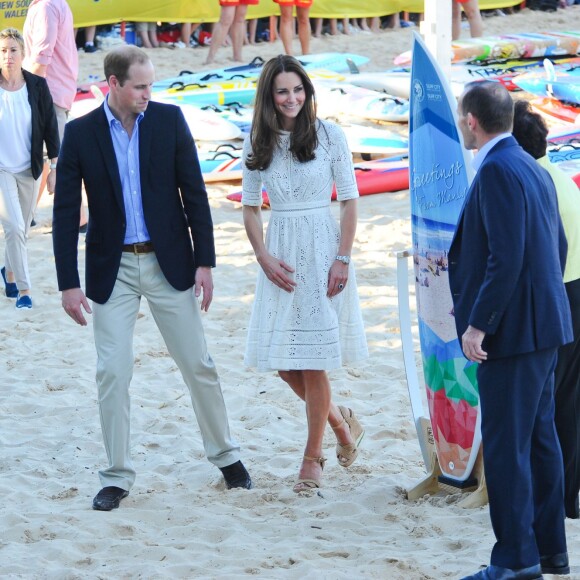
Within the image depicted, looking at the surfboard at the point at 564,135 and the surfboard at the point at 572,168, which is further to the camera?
the surfboard at the point at 564,135

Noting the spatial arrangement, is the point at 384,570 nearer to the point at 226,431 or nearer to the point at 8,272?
the point at 226,431

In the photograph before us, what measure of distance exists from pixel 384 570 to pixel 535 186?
1.34m

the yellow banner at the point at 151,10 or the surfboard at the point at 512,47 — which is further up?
the yellow banner at the point at 151,10

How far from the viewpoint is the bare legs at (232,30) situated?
1402 cm

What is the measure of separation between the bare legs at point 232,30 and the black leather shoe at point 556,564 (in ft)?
36.8

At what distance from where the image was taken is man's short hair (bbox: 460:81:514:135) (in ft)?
11.3

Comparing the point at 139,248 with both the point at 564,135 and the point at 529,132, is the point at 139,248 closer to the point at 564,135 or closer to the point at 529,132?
the point at 529,132

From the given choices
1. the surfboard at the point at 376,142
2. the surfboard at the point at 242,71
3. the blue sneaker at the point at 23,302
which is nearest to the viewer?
the blue sneaker at the point at 23,302

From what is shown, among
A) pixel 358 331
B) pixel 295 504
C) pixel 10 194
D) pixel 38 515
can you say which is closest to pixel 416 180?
pixel 358 331

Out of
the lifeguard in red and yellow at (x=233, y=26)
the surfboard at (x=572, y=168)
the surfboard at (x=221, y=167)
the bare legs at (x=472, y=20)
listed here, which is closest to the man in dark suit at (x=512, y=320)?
the surfboard at (x=572, y=168)

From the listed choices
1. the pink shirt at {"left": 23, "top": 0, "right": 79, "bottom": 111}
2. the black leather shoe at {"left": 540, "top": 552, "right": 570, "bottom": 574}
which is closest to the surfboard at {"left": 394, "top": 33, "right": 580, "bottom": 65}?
the pink shirt at {"left": 23, "top": 0, "right": 79, "bottom": 111}

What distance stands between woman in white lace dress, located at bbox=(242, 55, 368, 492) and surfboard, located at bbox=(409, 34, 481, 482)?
30cm

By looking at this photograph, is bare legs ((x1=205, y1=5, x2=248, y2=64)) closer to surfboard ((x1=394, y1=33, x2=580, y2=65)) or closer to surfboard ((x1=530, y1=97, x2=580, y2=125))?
surfboard ((x1=394, y1=33, x2=580, y2=65))

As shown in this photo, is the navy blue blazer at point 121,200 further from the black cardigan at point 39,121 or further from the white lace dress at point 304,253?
the black cardigan at point 39,121
